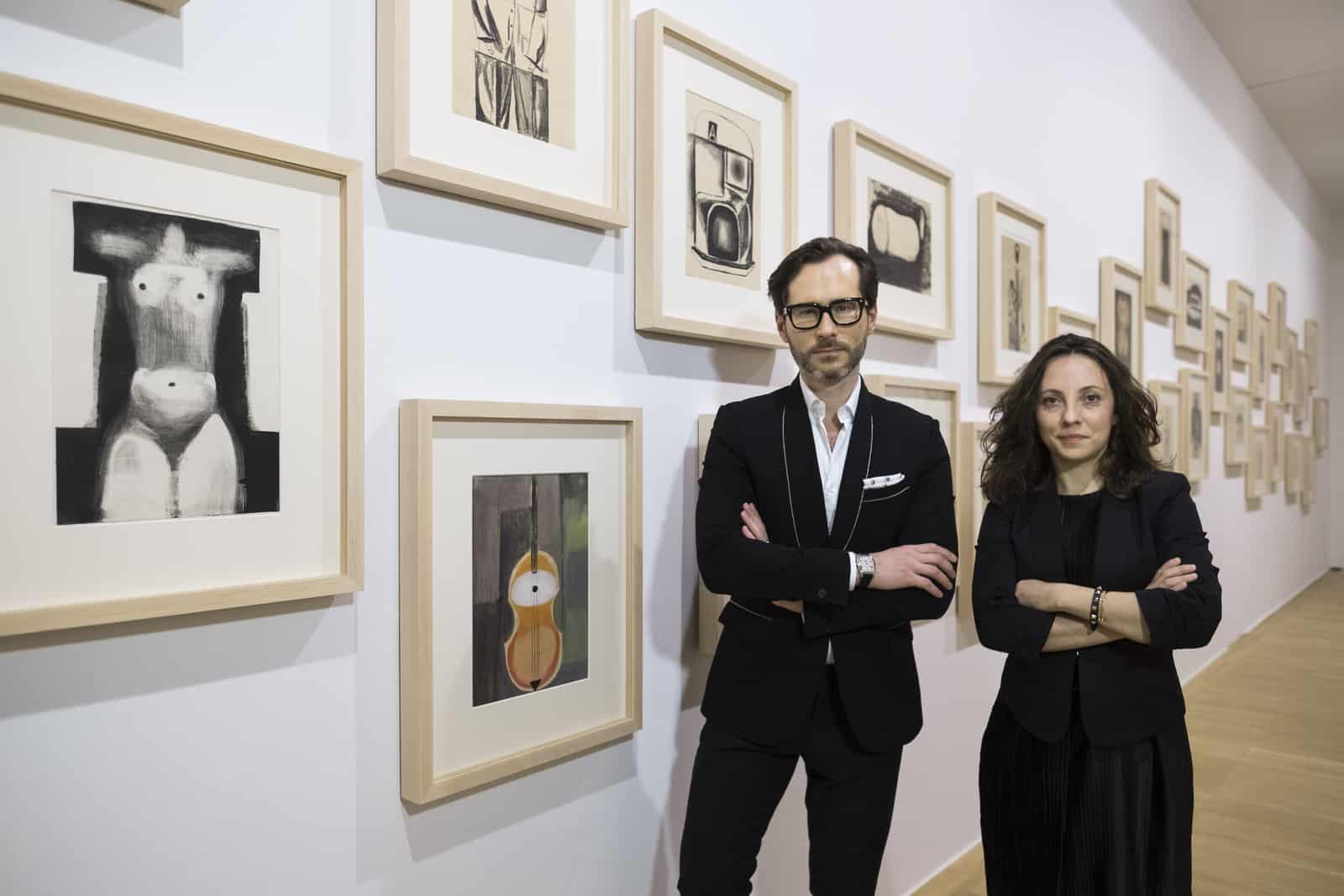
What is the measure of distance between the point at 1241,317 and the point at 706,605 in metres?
6.08

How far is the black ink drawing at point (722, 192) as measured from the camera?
2.08m

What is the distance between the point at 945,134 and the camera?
310 centimetres

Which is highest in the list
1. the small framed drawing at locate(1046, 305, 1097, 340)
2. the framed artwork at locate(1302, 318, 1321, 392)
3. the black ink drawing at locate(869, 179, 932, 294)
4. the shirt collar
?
the framed artwork at locate(1302, 318, 1321, 392)

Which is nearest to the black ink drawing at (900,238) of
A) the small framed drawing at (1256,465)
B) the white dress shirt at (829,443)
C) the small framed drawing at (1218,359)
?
the white dress shirt at (829,443)

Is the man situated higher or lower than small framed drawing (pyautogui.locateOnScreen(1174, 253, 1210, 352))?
lower

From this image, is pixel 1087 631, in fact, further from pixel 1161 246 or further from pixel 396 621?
pixel 1161 246

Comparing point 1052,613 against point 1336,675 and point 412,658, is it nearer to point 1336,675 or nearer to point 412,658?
point 412,658

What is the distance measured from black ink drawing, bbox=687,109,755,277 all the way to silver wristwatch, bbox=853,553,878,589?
775mm

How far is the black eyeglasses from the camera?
187 cm

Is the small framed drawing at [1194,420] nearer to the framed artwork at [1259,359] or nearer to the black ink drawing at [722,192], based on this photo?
the framed artwork at [1259,359]

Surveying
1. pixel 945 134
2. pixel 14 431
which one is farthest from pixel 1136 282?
pixel 14 431

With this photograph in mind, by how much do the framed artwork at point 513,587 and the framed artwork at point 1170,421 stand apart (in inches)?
151

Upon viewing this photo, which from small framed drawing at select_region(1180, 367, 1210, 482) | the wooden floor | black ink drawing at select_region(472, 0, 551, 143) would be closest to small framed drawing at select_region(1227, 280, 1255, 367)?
small framed drawing at select_region(1180, 367, 1210, 482)

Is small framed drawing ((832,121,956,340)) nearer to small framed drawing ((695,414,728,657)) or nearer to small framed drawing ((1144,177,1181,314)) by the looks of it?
small framed drawing ((695,414,728,657))
